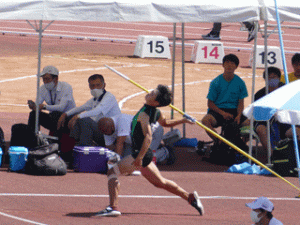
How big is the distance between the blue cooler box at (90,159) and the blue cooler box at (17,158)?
28.6 inches

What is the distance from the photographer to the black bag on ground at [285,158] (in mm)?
10523

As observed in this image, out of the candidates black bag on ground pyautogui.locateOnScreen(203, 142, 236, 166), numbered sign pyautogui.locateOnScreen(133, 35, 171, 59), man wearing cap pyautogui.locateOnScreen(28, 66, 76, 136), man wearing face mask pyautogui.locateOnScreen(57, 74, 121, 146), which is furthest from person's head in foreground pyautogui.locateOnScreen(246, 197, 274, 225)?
numbered sign pyautogui.locateOnScreen(133, 35, 171, 59)

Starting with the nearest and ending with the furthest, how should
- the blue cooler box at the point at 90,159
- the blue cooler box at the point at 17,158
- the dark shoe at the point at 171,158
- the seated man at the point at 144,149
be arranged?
Answer: 1. the seated man at the point at 144,149
2. the blue cooler box at the point at 17,158
3. the blue cooler box at the point at 90,159
4. the dark shoe at the point at 171,158

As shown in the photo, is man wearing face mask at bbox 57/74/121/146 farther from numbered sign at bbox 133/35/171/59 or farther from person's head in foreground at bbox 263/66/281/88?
numbered sign at bbox 133/35/171/59

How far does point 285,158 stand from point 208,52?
15155 mm

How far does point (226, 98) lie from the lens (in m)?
11.8

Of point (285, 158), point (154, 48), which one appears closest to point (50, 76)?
point (285, 158)

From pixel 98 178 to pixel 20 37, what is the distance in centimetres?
2138

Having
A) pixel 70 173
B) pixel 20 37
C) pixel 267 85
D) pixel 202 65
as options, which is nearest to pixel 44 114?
pixel 70 173

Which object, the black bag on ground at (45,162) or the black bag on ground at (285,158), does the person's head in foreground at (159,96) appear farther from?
the black bag on ground at (285,158)

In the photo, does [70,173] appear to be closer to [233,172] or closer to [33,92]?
[233,172]

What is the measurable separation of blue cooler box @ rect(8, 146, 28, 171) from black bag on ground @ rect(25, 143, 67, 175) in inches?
2.4

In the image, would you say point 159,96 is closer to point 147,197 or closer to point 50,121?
point 147,197

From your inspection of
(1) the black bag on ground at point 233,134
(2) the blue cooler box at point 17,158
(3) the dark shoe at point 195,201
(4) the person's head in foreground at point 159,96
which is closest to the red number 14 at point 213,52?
(1) the black bag on ground at point 233,134
